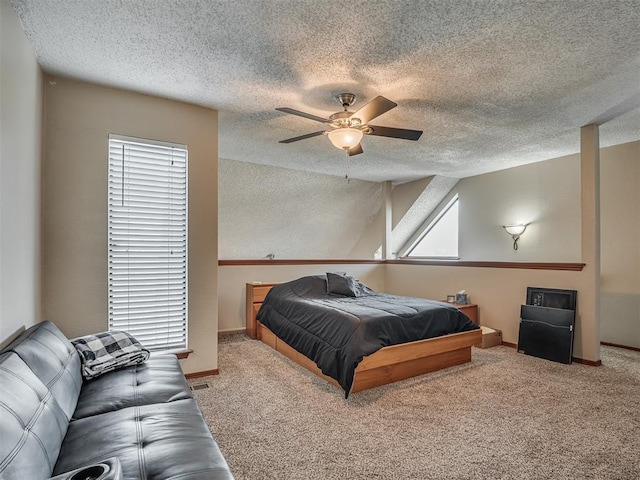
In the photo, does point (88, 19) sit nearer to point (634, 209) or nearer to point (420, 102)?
point (420, 102)

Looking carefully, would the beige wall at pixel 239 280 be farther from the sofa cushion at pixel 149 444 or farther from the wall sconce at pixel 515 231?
the sofa cushion at pixel 149 444

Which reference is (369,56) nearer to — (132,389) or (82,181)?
(82,181)

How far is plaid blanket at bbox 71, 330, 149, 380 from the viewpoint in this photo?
2180 mm

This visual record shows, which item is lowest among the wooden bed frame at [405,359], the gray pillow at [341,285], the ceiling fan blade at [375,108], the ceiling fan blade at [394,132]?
the wooden bed frame at [405,359]

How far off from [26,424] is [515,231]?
5.80 m

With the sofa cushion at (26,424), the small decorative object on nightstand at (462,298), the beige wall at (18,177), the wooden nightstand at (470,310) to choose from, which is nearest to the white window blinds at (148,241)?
the beige wall at (18,177)

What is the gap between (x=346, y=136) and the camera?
282 centimetres

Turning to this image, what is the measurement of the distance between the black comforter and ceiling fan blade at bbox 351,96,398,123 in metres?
1.69

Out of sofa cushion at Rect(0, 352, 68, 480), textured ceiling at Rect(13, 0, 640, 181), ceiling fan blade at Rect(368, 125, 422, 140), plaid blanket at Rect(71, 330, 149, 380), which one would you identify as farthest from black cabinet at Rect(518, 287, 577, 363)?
sofa cushion at Rect(0, 352, 68, 480)

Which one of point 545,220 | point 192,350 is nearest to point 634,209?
point 545,220

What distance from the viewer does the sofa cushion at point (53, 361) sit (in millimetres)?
1616

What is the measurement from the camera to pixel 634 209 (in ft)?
14.0

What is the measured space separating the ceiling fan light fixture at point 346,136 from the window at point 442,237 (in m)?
4.13

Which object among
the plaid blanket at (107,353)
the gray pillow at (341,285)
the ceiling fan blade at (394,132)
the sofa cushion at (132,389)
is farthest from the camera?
the gray pillow at (341,285)
